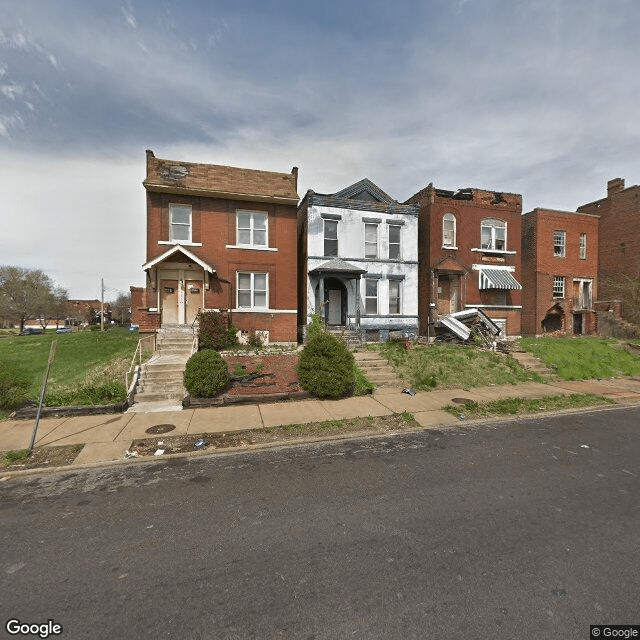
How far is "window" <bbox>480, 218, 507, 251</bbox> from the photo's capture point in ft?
72.5

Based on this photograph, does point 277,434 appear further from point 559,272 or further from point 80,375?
point 559,272

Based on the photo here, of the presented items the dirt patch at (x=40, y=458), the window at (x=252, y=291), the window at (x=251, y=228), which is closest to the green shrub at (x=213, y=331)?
the window at (x=252, y=291)

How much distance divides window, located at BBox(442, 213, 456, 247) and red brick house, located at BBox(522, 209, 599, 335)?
748 centimetres

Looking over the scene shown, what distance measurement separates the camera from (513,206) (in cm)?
2248

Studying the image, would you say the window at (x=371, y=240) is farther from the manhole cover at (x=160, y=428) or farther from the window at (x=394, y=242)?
the manhole cover at (x=160, y=428)

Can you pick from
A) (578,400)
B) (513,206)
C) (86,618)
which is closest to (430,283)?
(513,206)

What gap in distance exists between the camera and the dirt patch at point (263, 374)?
10555 mm

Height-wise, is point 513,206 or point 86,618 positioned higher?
point 513,206

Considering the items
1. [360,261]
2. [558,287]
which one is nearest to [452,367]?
[360,261]

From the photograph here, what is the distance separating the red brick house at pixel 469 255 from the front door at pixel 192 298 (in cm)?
1395

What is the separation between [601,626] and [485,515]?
1.62m

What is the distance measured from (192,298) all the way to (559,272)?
2589cm

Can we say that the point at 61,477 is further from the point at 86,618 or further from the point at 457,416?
the point at 457,416

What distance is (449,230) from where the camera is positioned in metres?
21.5
